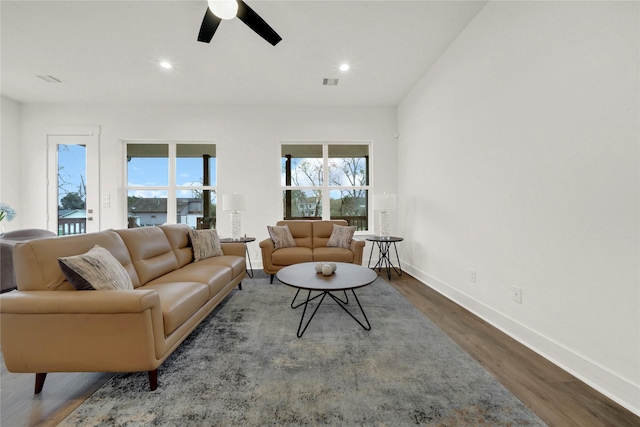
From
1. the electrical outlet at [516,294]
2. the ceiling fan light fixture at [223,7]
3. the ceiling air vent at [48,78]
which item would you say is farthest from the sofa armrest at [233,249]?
the ceiling air vent at [48,78]

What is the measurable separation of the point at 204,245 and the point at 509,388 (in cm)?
308

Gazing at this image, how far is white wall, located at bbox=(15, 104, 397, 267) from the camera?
4422mm

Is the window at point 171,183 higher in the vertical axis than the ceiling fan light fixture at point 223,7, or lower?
lower

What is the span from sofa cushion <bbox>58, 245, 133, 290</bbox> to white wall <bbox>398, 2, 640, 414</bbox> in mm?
2938

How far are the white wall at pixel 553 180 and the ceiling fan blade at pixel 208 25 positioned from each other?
2459mm

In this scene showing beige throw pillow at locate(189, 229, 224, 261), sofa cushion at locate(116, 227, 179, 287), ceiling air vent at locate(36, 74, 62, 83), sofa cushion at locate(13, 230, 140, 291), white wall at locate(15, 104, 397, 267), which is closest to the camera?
sofa cushion at locate(13, 230, 140, 291)

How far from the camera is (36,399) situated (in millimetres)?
1431

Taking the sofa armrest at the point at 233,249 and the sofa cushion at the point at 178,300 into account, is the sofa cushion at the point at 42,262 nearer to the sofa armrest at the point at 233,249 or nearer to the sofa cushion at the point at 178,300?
the sofa cushion at the point at 178,300

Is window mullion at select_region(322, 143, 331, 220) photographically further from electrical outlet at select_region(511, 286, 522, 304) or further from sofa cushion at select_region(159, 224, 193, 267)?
electrical outlet at select_region(511, 286, 522, 304)

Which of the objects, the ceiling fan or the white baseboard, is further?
the ceiling fan

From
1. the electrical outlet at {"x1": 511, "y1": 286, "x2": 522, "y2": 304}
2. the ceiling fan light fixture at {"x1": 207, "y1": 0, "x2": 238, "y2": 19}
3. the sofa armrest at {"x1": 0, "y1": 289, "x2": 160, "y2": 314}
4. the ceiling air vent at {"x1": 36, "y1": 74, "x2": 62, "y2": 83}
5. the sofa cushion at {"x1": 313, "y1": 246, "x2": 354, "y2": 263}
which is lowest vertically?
the electrical outlet at {"x1": 511, "y1": 286, "x2": 522, "y2": 304}

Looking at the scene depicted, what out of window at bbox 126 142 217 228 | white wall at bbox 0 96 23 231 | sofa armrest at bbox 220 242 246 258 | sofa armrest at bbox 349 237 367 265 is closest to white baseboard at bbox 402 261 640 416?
sofa armrest at bbox 349 237 367 265

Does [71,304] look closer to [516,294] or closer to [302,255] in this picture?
[302,255]

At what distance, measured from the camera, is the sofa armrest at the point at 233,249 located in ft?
11.0
